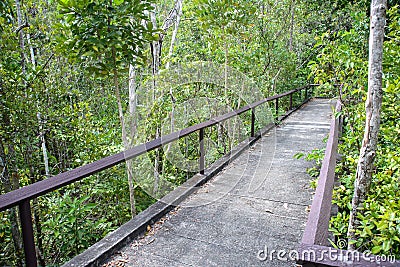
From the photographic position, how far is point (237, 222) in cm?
306

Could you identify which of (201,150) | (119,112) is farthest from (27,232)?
(201,150)

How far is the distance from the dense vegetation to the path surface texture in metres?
0.53

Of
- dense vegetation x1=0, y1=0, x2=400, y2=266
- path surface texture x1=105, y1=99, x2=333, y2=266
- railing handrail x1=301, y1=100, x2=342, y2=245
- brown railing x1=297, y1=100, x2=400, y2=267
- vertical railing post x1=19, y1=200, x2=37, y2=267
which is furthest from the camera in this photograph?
dense vegetation x1=0, y1=0, x2=400, y2=266

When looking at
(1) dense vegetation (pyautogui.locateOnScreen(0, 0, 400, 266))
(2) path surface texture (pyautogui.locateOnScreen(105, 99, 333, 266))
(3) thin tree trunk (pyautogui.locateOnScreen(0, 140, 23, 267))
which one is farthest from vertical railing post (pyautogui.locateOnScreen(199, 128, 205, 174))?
(3) thin tree trunk (pyautogui.locateOnScreen(0, 140, 23, 267))

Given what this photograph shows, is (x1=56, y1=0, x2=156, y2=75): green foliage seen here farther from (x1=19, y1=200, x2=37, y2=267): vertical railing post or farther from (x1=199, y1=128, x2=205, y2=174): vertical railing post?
(x1=199, y1=128, x2=205, y2=174): vertical railing post

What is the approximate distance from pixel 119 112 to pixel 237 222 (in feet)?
5.87

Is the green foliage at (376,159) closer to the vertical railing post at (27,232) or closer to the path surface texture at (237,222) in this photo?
the path surface texture at (237,222)

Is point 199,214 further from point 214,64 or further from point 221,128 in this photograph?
point 214,64

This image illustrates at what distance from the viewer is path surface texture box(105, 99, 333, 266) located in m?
2.49

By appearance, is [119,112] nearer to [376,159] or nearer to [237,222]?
[237,222]

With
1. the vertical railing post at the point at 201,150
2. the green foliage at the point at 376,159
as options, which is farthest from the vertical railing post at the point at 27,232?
the vertical railing post at the point at 201,150

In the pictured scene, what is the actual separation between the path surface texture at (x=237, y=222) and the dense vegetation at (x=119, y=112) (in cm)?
53

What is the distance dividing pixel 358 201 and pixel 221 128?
13.6ft

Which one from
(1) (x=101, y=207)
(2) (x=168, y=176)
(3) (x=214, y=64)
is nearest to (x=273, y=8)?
(3) (x=214, y=64)
